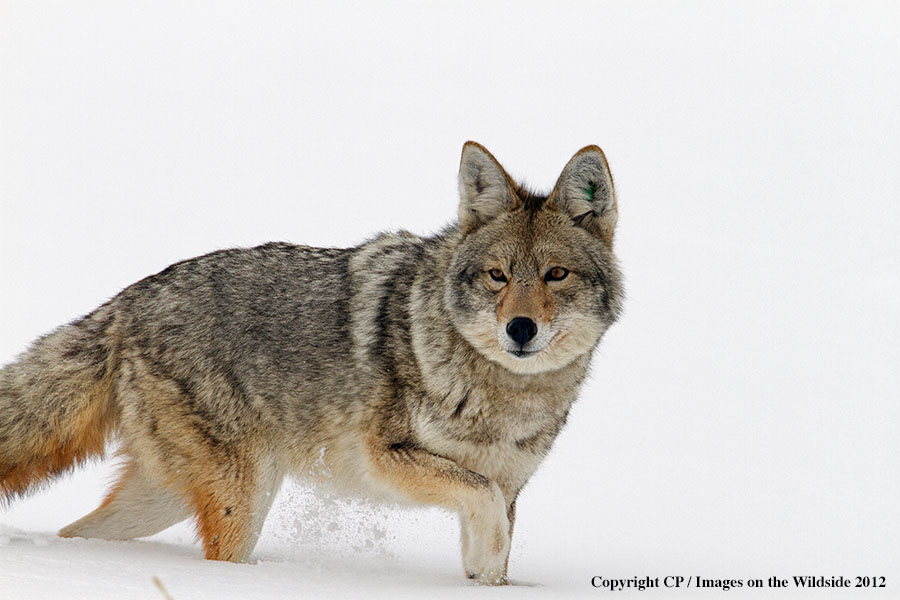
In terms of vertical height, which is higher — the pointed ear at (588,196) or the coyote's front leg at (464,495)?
the pointed ear at (588,196)

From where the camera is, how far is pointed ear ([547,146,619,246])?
17.5ft

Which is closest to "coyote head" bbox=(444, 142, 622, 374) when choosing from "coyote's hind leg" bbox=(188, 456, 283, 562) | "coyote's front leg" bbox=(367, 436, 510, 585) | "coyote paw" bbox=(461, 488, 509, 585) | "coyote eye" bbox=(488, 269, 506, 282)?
"coyote eye" bbox=(488, 269, 506, 282)

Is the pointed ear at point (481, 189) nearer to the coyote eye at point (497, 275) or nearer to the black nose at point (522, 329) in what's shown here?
the coyote eye at point (497, 275)

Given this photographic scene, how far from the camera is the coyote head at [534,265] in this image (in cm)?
500

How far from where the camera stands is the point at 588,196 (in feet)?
17.8

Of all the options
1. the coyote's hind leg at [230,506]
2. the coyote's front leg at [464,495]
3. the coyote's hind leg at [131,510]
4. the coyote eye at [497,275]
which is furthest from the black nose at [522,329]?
the coyote's hind leg at [131,510]

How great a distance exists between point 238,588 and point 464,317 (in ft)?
6.38

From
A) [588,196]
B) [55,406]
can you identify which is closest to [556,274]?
[588,196]

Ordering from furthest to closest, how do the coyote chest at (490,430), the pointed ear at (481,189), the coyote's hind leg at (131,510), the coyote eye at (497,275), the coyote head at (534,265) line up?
the coyote's hind leg at (131,510), the pointed ear at (481,189), the coyote chest at (490,430), the coyote eye at (497,275), the coyote head at (534,265)

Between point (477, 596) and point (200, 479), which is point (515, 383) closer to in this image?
point (477, 596)

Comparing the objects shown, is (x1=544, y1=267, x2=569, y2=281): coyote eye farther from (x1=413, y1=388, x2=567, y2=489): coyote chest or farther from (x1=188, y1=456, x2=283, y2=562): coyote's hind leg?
(x1=188, y1=456, x2=283, y2=562): coyote's hind leg

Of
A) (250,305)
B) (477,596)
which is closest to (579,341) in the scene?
(477,596)

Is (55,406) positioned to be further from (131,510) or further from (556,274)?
(556,274)

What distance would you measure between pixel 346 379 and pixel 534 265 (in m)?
1.25
